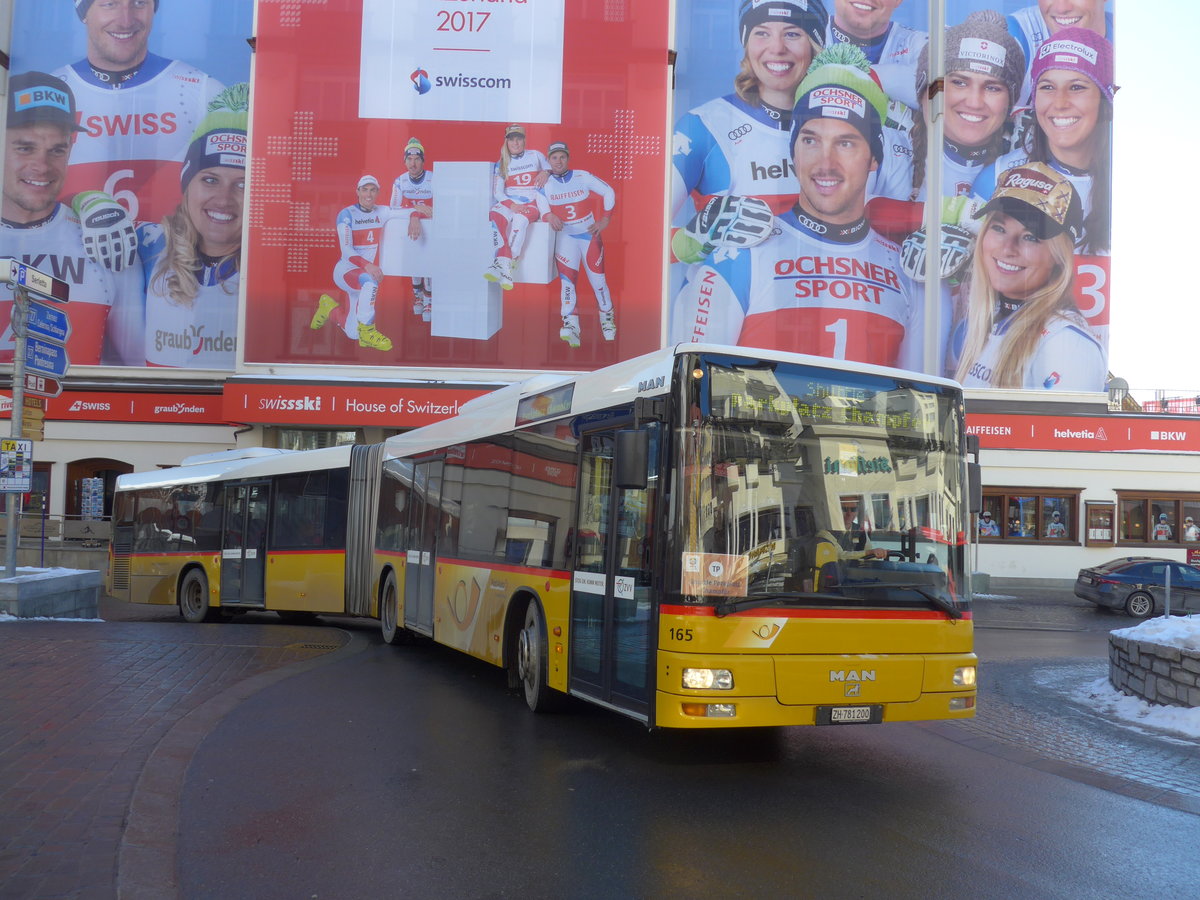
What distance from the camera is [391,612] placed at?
13930 mm

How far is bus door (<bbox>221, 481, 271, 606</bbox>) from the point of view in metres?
17.2

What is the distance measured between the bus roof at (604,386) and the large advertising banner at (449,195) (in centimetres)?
1766

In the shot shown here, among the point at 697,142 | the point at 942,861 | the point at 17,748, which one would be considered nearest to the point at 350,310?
the point at 697,142

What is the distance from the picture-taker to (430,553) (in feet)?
39.9

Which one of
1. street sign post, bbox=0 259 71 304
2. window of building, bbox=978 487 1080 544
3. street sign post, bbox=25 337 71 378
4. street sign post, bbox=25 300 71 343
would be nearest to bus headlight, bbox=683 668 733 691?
street sign post, bbox=0 259 71 304

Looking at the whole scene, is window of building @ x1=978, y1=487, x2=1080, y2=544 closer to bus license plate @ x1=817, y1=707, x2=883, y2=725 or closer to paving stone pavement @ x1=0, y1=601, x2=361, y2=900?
paving stone pavement @ x1=0, y1=601, x2=361, y2=900

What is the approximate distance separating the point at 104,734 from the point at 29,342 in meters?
9.26

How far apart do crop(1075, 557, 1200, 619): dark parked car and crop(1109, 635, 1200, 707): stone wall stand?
1534cm

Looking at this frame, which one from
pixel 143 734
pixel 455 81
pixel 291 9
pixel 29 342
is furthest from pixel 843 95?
pixel 143 734

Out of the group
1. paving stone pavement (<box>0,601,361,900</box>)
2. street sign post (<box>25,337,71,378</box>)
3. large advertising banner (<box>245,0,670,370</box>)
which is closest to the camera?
paving stone pavement (<box>0,601,361,900</box>)

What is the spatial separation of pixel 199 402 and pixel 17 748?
89.7 ft

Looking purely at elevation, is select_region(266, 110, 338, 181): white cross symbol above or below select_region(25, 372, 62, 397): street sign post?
above

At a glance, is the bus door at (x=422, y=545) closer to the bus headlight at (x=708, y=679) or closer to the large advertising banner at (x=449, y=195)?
the bus headlight at (x=708, y=679)

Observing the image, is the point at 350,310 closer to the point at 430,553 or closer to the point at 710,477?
the point at 430,553
